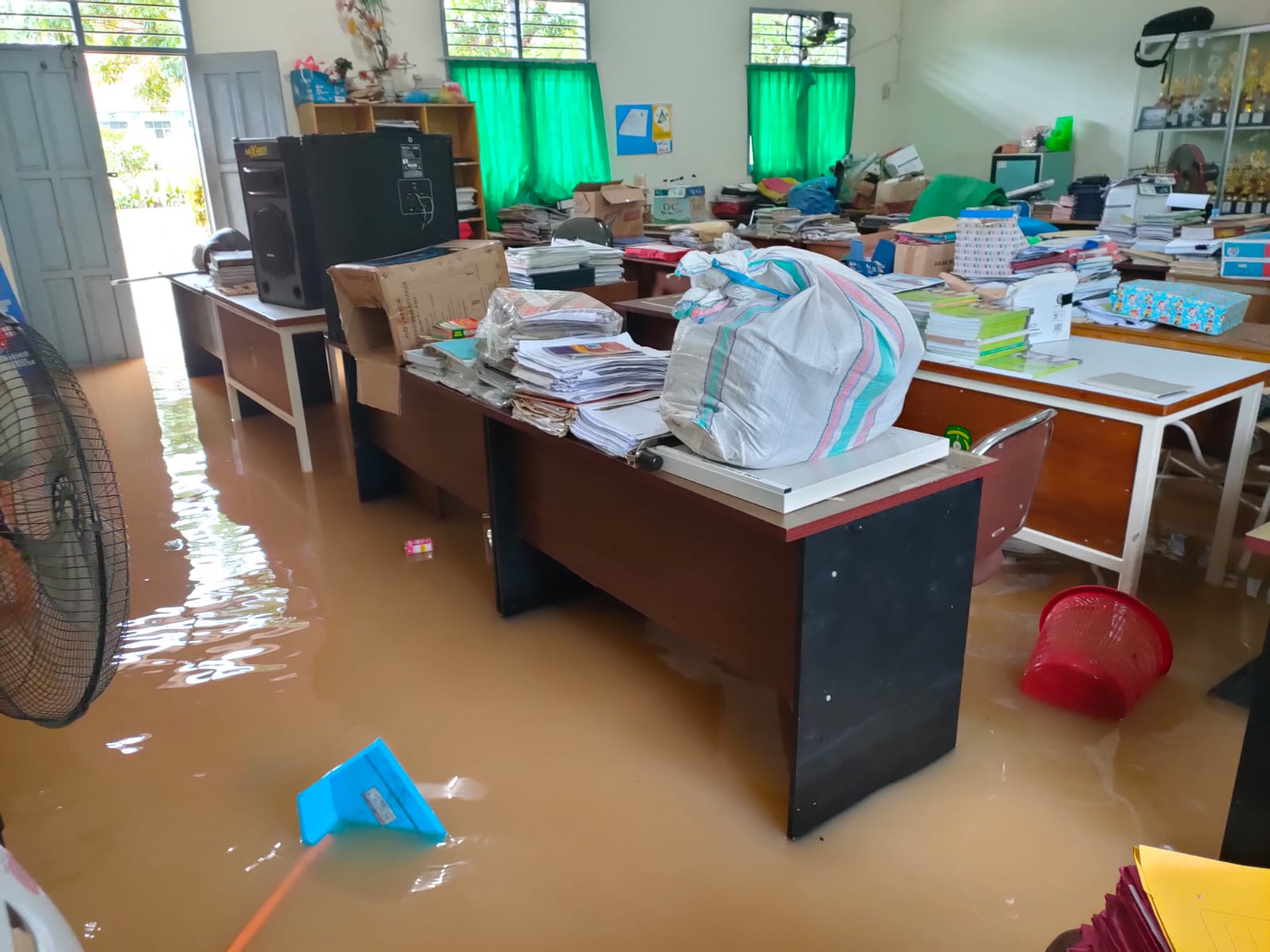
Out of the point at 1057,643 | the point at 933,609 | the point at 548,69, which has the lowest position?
the point at 1057,643

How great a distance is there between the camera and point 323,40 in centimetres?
604

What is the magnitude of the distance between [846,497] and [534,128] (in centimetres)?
611

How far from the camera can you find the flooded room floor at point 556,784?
1.51 metres

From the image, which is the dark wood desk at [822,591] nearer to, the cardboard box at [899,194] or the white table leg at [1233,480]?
the white table leg at [1233,480]

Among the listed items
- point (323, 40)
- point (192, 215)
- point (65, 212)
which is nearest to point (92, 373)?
point (65, 212)

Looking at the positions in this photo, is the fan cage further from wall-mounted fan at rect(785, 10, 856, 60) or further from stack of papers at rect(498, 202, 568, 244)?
wall-mounted fan at rect(785, 10, 856, 60)

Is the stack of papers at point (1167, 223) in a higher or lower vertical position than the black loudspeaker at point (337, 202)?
lower

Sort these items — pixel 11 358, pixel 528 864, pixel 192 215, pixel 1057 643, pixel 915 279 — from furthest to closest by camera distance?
pixel 192 215
pixel 915 279
pixel 1057 643
pixel 528 864
pixel 11 358

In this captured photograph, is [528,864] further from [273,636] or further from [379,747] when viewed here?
[273,636]

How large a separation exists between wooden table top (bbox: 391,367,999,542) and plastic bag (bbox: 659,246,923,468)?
8 centimetres

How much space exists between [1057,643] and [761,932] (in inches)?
39.7

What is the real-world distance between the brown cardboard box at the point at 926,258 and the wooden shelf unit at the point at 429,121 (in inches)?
141

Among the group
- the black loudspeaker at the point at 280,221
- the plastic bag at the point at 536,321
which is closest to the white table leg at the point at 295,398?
the black loudspeaker at the point at 280,221

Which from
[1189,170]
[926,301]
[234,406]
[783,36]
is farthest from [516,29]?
[926,301]
